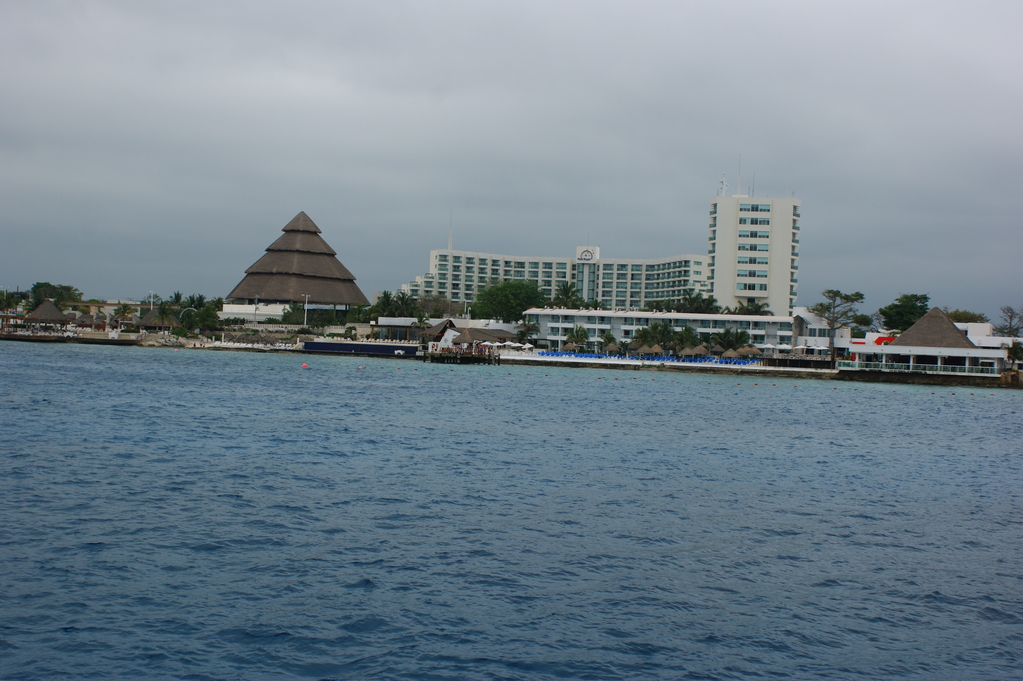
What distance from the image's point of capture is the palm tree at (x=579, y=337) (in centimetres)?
9431

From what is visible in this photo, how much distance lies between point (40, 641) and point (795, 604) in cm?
898

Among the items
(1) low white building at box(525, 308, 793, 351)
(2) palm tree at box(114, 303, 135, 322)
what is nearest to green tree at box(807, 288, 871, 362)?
(1) low white building at box(525, 308, 793, 351)

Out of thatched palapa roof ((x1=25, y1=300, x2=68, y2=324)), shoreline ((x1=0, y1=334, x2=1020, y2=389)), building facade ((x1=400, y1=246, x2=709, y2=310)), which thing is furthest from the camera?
building facade ((x1=400, y1=246, x2=709, y2=310))

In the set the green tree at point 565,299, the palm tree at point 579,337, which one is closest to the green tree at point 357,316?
the green tree at point 565,299

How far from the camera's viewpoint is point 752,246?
105 meters

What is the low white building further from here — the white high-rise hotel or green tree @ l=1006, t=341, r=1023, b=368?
green tree @ l=1006, t=341, r=1023, b=368

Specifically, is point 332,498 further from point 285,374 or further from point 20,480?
point 285,374

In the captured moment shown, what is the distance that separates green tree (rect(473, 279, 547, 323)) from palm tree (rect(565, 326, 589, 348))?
17742 millimetres

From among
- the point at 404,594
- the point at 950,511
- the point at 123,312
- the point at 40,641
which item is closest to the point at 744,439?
the point at 950,511

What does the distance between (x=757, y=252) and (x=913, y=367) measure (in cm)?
3311

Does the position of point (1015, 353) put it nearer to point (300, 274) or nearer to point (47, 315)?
point (300, 274)

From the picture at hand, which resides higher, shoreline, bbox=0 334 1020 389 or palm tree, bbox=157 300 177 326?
palm tree, bbox=157 300 177 326

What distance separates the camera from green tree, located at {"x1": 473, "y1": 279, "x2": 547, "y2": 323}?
113 m

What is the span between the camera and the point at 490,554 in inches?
483
